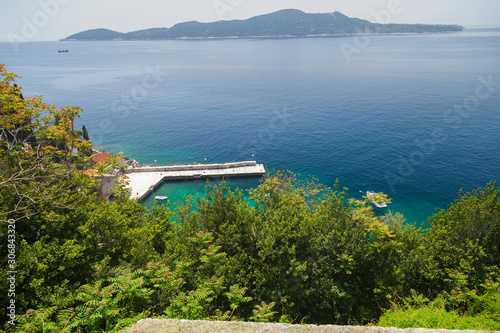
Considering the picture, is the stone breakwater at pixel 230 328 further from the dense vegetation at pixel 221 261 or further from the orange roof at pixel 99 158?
the orange roof at pixel 99 158

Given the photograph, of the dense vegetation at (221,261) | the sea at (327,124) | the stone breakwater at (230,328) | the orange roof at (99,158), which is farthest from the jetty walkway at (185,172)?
the stone breakwater at (230,328)

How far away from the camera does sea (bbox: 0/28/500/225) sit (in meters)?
53.7

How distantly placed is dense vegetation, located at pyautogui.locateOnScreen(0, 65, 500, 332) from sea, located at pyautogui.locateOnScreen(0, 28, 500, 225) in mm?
29426

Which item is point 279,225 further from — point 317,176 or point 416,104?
point 416,104

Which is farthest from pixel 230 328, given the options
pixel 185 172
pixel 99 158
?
pixel 99 158

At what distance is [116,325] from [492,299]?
17.5 meters

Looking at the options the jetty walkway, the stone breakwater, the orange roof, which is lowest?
the jetty walkway

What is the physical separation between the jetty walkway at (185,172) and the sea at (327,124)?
1.82 metres

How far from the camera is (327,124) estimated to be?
80812 mm

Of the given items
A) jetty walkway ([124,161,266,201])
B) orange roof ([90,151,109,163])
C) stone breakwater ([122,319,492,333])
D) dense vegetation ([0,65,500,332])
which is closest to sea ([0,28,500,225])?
jetty walkway ([124,161,266,201])

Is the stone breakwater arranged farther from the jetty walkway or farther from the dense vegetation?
the jetty walkway

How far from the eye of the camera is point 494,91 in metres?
99.8

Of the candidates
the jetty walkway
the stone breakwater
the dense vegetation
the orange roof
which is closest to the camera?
the stone breakwater

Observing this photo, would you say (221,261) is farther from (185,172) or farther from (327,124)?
(327,124)
